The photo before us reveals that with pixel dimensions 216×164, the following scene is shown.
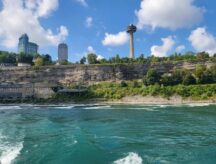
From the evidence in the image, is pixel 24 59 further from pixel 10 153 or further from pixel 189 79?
pixel 10 153

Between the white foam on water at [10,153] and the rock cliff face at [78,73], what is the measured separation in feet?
240

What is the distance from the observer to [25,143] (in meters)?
24.6

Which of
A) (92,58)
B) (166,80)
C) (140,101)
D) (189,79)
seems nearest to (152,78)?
(166,80)

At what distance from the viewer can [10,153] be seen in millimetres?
20938

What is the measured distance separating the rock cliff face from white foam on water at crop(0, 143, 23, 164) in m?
73.1

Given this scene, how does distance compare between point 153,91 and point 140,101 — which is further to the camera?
point 153,91

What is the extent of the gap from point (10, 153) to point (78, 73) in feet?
256

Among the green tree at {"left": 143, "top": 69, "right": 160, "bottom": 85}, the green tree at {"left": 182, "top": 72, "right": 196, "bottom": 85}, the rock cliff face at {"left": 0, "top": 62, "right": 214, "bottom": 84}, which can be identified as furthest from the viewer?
the rock cliff face at {"left": 0, "top": 62, "right": 214, "bottom": 84}

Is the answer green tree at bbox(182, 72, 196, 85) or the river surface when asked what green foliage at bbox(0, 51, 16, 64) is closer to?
green tree at bbox(182, 72, 196, 85)

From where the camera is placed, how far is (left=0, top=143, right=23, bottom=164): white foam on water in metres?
19.1

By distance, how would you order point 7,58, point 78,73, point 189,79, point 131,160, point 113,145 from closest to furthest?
point 131,160 < point 113,145 < point 189,79 < point 78,73 < point 7,58

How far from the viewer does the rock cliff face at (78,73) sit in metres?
95.6

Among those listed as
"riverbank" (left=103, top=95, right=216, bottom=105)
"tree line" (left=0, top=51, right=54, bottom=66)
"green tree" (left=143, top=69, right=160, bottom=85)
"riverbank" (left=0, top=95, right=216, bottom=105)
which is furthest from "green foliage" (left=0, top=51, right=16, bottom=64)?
"riverbank" (left=103, top=95, right=216, bottom=105)

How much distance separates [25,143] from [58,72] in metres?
76.3
